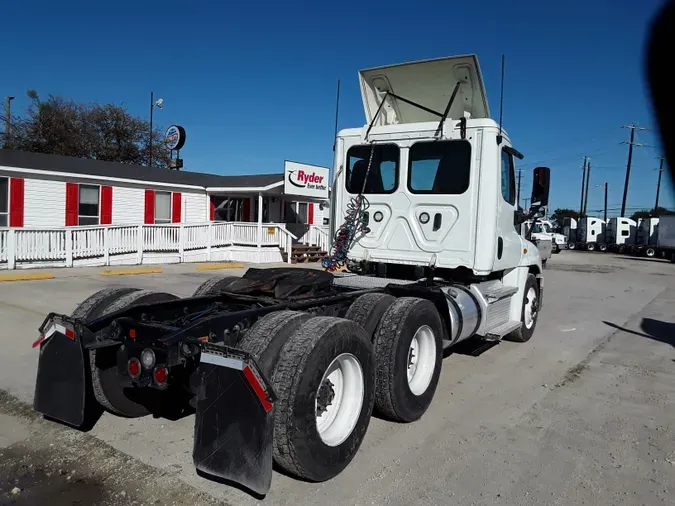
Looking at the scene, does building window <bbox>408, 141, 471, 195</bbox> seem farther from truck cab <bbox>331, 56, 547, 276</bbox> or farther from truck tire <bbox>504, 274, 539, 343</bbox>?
truck tire <bbox>504, 274, 539, 343</bbox>

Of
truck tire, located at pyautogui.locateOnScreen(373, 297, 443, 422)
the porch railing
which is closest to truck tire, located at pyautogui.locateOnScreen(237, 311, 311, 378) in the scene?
truck tire, located at pyautogui.locateOnScreen(373, 297, 443, 422)

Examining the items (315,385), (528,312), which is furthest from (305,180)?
(315,385)

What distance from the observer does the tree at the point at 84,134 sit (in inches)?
1510

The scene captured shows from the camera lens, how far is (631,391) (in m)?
5.82

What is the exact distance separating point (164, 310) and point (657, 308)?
11.9 meters

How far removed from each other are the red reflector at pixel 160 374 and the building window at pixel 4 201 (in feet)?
50.6

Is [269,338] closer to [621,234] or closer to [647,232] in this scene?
[647,232]

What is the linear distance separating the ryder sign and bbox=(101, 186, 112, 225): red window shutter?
6.24 meters

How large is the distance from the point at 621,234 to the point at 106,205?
1702 inches

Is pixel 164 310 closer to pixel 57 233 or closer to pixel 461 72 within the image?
pixel 461 72

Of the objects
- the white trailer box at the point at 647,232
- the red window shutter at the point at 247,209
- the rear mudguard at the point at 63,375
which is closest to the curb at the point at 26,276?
the rear mudguard at the point at 63,375

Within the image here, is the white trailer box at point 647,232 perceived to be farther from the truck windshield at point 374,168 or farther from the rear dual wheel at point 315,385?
the rear dual wheel at point 315,385

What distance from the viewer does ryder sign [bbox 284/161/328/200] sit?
20.7m

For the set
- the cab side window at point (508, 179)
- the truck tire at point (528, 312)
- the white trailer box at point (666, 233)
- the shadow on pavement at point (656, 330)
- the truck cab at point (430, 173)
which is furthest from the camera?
the white trailer box at point (666, 233)
